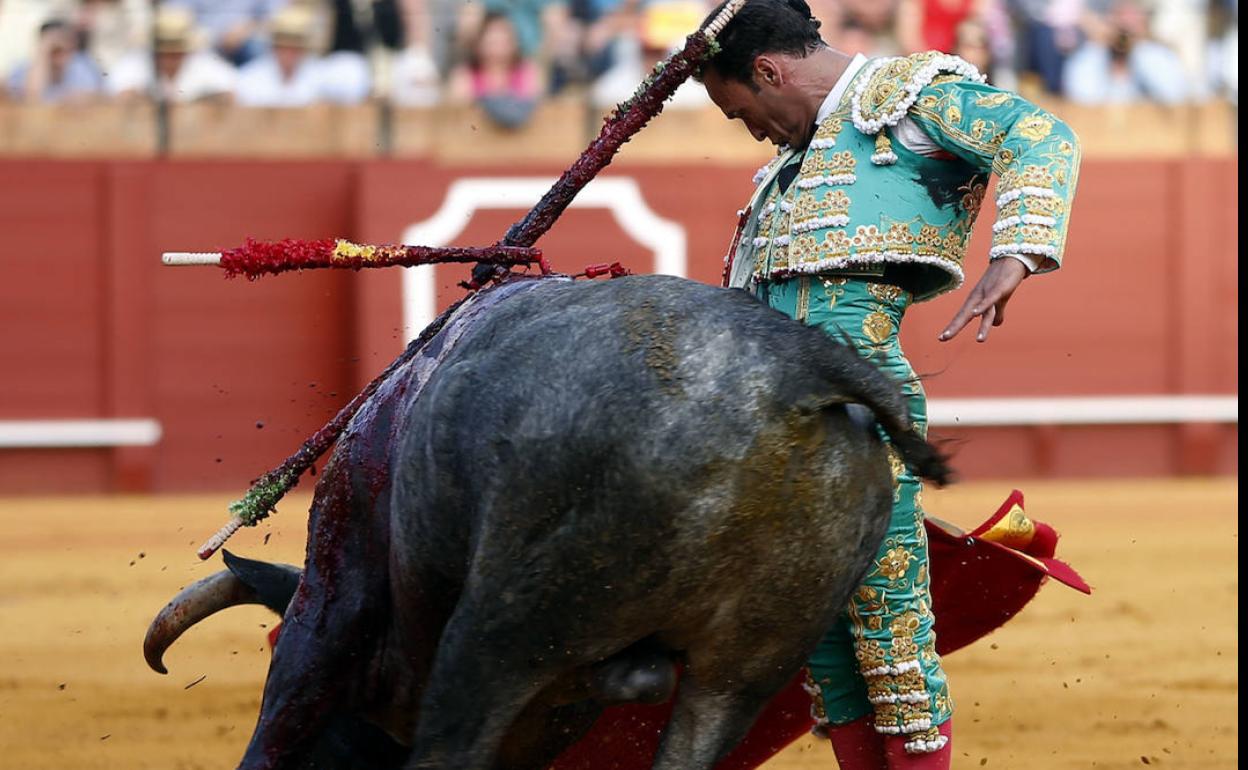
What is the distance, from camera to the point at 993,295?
207 cm

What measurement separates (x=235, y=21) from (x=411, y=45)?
0.81 meters

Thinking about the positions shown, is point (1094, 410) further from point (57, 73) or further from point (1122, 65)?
point (57, 73)

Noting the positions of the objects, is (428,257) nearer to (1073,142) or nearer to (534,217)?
(534,217)

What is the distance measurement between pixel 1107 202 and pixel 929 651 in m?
6.75

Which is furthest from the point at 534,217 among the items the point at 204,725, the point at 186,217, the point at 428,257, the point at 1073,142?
the point at 186,217

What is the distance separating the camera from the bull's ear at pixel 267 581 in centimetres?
264

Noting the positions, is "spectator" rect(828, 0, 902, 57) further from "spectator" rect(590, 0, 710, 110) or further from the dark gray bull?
the dark gray bull

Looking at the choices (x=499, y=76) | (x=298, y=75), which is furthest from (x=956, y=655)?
(x=298, y=75)

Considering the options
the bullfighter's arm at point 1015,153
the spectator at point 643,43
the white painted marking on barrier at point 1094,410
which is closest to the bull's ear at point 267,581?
the bullfighter's arm at point 1015,153

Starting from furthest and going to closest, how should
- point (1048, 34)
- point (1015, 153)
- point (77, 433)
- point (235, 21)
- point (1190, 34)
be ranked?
point (1190, 34), point (1048, 34), point (235, 21), point (77, 433), point (1015, 153)

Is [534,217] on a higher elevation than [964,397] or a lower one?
higher

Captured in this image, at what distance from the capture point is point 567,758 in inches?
104

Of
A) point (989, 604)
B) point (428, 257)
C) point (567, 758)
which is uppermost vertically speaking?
point (428, 257)

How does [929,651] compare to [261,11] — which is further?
[261,11]
